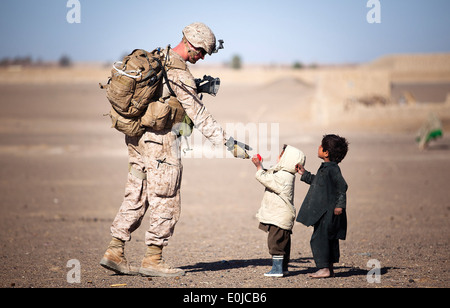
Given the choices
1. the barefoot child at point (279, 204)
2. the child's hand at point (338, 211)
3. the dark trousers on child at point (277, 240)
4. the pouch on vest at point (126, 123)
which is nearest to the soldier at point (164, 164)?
the pouch on vest at point (126, 123)

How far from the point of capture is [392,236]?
8.90m

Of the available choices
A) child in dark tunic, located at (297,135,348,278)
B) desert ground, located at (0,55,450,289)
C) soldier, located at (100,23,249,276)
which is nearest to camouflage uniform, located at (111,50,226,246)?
soldier, located at (100,23,249,276)

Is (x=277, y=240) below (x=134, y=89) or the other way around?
below

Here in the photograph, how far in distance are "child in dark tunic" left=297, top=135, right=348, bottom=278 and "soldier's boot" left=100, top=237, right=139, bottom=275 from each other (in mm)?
1677

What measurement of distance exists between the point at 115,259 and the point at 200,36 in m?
2.20

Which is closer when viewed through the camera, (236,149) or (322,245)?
(236,149)

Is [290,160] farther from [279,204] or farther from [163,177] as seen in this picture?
[163,177]

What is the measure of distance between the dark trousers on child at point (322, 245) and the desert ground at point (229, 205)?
183mm

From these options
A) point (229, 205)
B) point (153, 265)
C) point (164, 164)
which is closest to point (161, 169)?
point (164, 164)

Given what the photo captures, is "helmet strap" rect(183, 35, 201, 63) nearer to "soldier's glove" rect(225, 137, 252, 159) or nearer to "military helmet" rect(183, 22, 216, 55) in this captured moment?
"military helmet" rect(183, 22, 216, 55)

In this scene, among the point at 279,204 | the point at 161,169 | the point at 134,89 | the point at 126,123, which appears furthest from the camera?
the point at 279,204

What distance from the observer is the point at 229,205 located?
485 inches

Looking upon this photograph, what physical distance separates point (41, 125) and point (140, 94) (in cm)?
2880
